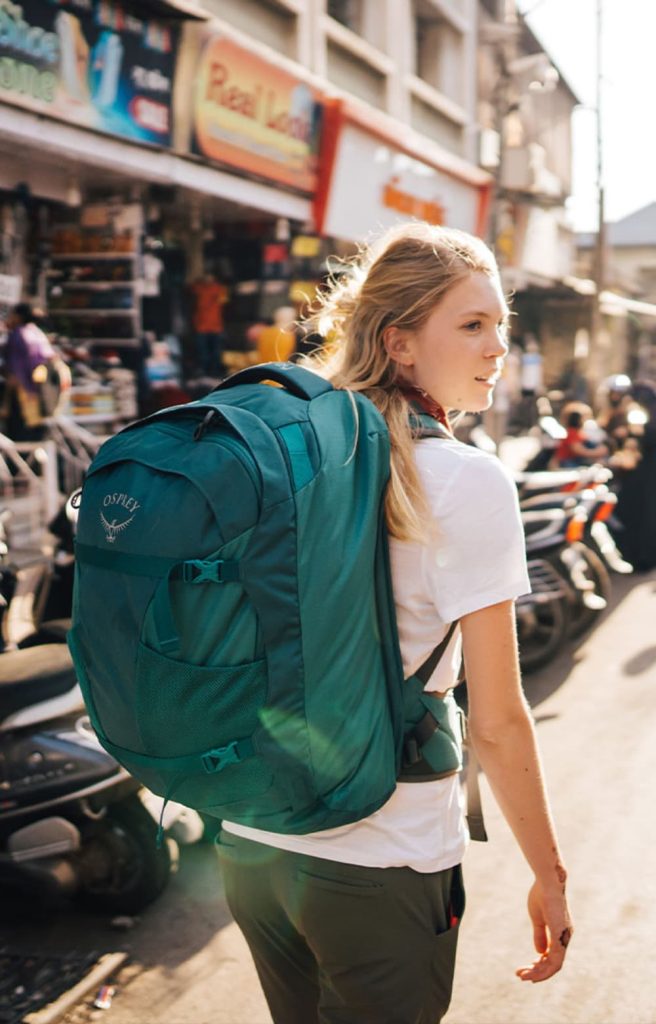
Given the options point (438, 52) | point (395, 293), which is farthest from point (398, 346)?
point (438, 52)

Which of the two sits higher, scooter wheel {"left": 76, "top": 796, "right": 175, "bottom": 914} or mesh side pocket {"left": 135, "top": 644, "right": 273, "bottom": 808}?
mesh side pocket {"left": 135, "top": 644, "right": 273, "bottom": 808}

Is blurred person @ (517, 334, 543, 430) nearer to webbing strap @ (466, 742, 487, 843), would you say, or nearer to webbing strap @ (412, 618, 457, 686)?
webbing strap @ (466, 742, 487, 843)

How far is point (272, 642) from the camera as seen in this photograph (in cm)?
147

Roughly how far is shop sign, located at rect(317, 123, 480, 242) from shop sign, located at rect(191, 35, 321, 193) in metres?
0.50

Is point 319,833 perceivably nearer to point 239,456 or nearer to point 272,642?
point 272,642

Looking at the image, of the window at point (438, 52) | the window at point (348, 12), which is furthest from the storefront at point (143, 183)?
the window at point (438, 52)

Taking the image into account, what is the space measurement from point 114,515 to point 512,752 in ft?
2.29

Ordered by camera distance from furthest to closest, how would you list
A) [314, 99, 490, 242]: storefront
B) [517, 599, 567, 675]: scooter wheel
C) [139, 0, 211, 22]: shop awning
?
1. [314, 99, 490, 242]: storefront
2. [139, 0, 211, 22]: shop awning
3. [517, 599, 567, 675]: scooter wheel

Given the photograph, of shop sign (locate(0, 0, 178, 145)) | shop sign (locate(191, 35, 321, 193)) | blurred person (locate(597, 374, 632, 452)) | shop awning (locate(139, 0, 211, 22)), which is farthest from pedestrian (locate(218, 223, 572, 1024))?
blurred person (locate(597, 374, 632, 452))

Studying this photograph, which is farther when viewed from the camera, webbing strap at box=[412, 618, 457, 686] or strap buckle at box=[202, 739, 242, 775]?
webbing strap at box=[412, 618, 457, 686]

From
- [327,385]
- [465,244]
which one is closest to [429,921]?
[327,385]

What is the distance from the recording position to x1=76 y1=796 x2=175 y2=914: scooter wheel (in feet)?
11.7

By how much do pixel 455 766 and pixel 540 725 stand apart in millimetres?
3981

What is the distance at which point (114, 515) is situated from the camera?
1.53 metres
